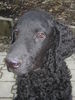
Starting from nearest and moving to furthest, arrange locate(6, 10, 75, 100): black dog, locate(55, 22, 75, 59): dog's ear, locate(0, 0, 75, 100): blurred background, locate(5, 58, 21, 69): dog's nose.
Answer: locate(5, 58, 21, 69): dog's nose → locate(6, 10, 75, 100): black dog → locate(55, 22, 75, 59): dog's ear → locate(0, 0, 75, 100): blurred background

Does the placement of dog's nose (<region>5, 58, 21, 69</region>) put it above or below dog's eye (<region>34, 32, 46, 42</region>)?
below

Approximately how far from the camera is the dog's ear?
13.9 ft

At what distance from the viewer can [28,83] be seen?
4.29 meters

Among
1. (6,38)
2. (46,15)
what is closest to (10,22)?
(6,38)

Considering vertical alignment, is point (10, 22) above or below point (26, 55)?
below

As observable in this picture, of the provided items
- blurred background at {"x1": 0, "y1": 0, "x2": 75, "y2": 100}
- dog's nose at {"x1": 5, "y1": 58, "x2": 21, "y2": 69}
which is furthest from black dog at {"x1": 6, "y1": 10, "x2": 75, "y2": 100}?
blurred background at {"x1": 0, "y1": 0, "x2": 75, "y2": 100}

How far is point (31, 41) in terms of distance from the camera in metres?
3.92

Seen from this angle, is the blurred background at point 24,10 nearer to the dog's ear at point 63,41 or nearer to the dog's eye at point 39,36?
the dog's ear at point 63,41

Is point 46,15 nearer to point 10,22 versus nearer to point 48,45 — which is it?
point 48,45

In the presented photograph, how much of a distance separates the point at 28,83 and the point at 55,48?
542 millimetres

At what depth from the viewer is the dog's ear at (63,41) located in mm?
4242

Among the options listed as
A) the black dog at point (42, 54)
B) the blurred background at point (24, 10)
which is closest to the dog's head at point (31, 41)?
the black dog at point (42, 54)

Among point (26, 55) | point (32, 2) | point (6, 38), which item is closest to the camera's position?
point (26, 55)

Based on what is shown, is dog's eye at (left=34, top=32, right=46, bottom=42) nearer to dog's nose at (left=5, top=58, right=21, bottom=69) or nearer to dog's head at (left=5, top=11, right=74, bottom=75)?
dog's head at (left=5, top=11, right=74, bottom=75)
